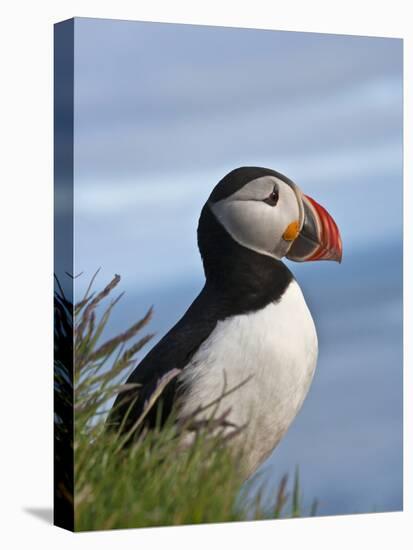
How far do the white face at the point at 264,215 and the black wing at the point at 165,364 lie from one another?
1.25ft

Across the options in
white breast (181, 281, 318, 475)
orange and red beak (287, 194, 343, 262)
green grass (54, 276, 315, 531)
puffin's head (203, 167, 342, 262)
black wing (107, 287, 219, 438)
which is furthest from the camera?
orange and red beak (287, 194, 343, 262)

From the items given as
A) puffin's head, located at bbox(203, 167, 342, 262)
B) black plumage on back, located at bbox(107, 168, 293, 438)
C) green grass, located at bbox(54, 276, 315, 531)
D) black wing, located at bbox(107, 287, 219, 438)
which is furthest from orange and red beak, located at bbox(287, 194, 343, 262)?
green grass, located at bbox(54, 276, 315, 531)

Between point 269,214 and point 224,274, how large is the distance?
38cm

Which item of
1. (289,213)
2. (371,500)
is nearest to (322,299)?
(289,213)

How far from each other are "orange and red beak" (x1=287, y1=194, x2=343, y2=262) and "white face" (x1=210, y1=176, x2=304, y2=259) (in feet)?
0.13

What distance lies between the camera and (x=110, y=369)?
346 inches

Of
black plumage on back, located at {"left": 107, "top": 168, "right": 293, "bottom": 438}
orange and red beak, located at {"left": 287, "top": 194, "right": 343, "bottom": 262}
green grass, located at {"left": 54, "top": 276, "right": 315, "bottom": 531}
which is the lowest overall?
green grass, located at {"left": 54, "top": 276, "right": 315, "bottom": 531}

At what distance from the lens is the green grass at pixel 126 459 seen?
8.62m

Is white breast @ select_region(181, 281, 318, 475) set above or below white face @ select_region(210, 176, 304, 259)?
below

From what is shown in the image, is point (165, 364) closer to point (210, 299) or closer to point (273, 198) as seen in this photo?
point (210, 299)

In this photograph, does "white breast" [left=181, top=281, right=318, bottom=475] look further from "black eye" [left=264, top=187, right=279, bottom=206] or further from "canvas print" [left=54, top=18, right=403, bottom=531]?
"black eye" [left=264, top=187, right=279, bottom=206]

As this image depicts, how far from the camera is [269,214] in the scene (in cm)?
912

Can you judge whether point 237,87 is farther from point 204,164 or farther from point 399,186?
point 399,186

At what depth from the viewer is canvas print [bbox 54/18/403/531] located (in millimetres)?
8703
